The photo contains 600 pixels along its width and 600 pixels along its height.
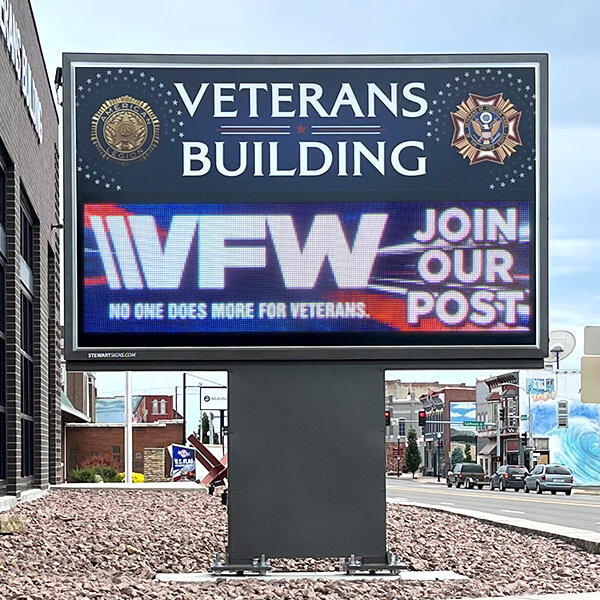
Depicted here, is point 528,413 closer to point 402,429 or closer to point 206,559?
point 402,429

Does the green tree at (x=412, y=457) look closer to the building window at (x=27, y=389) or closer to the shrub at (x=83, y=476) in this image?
the shrub at (x=83, y=476)

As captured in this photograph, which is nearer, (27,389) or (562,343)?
(27,389)

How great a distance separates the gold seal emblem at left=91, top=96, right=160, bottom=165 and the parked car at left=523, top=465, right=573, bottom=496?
43505mm

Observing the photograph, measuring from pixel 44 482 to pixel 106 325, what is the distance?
16.4 m

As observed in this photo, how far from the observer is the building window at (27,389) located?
24938mm

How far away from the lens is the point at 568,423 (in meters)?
83.8

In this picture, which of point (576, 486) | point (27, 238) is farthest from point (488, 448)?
point (27, 238)

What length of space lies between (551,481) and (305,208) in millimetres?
43807

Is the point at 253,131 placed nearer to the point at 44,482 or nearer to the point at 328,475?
the point at 328,475

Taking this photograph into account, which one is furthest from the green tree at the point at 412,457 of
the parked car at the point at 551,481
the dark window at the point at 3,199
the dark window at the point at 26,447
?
the dark window at the point at 3,199

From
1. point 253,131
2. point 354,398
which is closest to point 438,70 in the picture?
point 253,131

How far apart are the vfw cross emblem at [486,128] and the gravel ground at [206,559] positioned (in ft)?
14.5

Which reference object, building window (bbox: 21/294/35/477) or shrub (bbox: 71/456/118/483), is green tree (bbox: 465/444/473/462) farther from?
building window (bbox: 21/294/35/477)

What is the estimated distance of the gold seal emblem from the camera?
12531 millimetres
